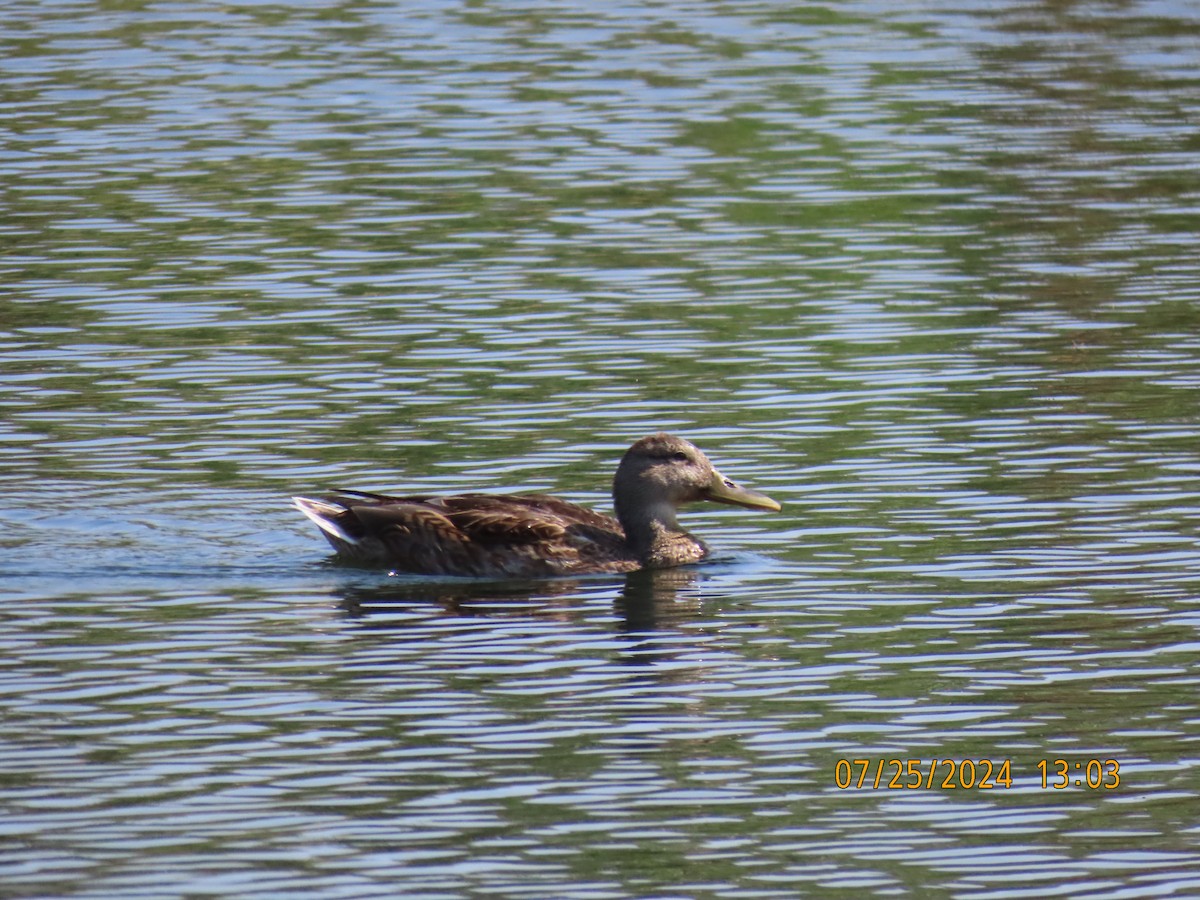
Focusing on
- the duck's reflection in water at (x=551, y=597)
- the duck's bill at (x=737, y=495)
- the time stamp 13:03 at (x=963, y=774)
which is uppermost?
the time stamp 13:03 at (x=963, y=774)

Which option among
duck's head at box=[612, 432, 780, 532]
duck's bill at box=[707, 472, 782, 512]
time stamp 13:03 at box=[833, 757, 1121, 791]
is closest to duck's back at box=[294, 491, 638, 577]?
duck's head at box=[612, 432, 780, 532]

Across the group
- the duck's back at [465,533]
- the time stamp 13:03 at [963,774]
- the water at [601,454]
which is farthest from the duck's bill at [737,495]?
the time stamp 13:03 at [963,774]

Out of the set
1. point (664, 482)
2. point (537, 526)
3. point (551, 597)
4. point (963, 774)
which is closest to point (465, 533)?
point (537, 526)

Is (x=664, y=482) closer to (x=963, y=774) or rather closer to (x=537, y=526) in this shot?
(x=537, y=526)

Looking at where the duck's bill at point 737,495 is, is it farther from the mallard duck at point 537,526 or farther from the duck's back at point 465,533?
the duck's back at point 465,533

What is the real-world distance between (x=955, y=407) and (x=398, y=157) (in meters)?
10.9

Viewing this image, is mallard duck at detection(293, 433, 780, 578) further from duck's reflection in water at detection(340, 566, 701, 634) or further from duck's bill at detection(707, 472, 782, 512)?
duck's reflection in water at detection(340, 566, 701, 634)

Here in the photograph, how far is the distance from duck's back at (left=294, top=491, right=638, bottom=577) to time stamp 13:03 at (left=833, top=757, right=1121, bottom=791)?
4166 mm

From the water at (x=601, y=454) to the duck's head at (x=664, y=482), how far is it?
0.39 meters

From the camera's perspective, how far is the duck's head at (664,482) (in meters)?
Result: 15.0

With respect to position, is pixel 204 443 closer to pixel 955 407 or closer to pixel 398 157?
pixel 955 407

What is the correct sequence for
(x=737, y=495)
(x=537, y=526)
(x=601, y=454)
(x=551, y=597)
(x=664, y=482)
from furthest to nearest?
1. (x=601, y=454)
2. (x=664, y=482)
3. (x=737, y=495)
4. (x=537, y=526)
5. (x=551, y=597)

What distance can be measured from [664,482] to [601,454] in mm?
1636

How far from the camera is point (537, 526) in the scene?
569 inches
